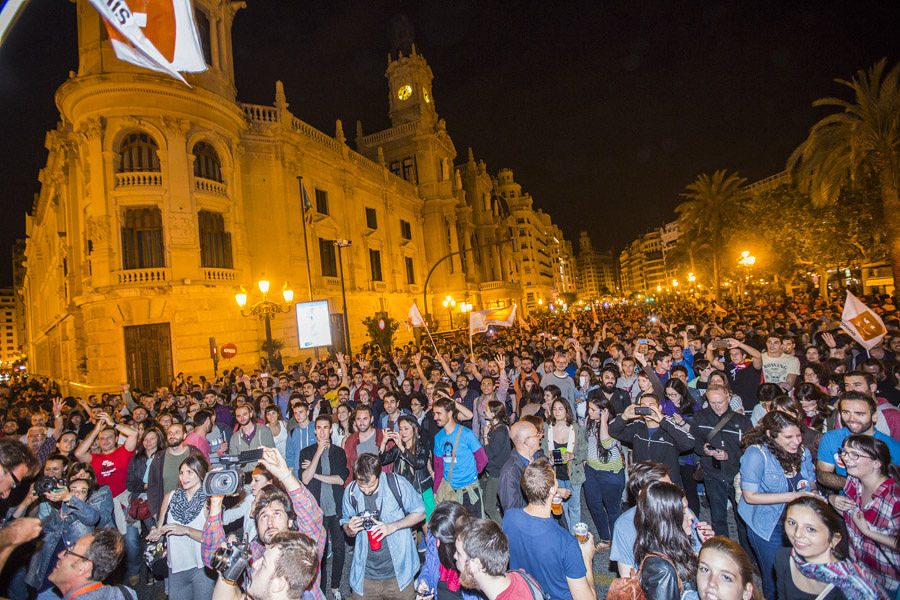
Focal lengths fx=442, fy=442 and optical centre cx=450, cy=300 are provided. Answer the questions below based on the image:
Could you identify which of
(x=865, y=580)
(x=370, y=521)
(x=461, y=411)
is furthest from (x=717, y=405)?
(x=370, y=521)

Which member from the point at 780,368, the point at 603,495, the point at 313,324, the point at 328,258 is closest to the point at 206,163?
the point at 328,258

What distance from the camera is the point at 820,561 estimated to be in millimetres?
2543

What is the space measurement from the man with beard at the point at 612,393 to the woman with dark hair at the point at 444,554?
2818 mm

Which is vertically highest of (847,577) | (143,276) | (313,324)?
(143,276)

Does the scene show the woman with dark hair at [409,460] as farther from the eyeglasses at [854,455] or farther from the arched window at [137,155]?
the arched window at [137,155]

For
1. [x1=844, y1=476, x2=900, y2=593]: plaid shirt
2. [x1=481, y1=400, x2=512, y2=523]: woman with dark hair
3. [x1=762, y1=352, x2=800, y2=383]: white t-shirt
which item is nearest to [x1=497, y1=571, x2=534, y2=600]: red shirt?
[x1=844, y1=476, x2=900, y2=593]: plaid shirt

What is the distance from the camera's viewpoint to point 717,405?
485 cm

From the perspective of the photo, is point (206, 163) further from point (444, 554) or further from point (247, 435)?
point (444, 554)

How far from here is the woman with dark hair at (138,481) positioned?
5297 mm

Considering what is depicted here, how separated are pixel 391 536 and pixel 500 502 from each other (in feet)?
4.29

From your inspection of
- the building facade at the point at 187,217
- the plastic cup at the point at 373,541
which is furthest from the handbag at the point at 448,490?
the building facade at the point at 187,217

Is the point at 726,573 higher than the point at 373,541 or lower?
higher

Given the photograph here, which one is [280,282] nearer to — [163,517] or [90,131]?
[90,131]

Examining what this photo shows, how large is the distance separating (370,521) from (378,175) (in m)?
33.6
